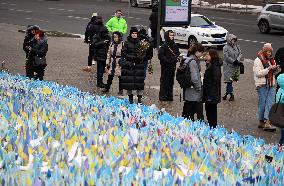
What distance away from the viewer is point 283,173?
190 inches

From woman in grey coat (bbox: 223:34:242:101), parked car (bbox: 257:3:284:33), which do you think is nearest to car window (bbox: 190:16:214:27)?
parked car (bbox: 257:3:284:33)

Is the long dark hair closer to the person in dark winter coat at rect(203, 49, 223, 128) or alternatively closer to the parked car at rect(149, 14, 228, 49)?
the person in dark winter coat at rect(203, 49, 223, 128)

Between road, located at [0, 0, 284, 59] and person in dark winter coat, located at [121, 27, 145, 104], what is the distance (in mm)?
10536

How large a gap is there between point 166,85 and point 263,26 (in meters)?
20.1

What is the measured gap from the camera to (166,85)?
14.2m

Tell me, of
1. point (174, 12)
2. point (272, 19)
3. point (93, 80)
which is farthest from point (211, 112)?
point (272, 19)

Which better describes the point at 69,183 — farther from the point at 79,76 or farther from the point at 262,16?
the point at 262,16

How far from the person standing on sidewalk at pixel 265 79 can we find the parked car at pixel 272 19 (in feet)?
70.4

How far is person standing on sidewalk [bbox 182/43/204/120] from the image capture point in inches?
403

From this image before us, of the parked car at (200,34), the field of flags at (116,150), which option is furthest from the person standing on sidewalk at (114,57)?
the parked car at (200,34)

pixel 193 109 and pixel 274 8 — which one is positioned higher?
pixel 274 8

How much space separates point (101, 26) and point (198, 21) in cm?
1112

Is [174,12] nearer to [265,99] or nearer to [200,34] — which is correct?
[265,99]

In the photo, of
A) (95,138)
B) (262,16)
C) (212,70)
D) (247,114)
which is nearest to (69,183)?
(95,138)
